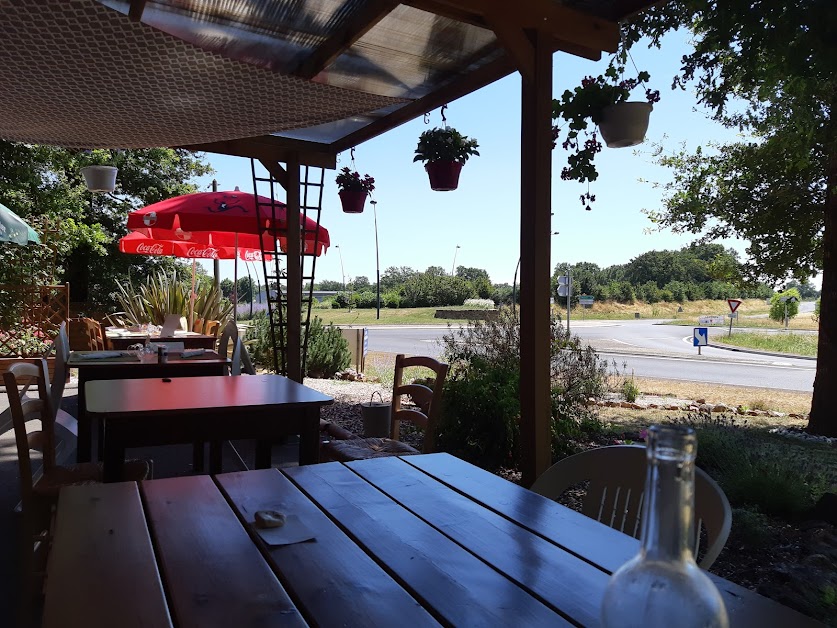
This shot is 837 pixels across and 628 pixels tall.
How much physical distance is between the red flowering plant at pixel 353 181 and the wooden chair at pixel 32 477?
2890 millimetres

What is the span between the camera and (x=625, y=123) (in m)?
2.79

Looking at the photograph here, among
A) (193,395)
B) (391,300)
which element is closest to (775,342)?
(391,300)

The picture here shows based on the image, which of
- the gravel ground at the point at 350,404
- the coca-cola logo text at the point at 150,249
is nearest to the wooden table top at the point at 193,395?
the gravel ground at the point at 350,404

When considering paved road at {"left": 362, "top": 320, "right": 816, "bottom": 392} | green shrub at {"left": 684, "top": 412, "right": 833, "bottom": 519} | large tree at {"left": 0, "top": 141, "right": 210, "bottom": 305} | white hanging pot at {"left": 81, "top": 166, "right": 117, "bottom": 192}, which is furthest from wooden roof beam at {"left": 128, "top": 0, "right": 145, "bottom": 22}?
large tree at {"left": 0, "top": 141, "right": 210, "bottom": 305}

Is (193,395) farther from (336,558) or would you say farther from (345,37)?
(345,37)

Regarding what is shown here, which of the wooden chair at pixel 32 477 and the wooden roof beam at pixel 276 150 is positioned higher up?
the wooden roof beam at pixel 276 150

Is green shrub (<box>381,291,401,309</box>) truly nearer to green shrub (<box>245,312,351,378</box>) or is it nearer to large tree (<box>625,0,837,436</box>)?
green shrub (<box>245,312,351,378</box>)

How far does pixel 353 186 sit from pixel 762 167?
4093 millimetres

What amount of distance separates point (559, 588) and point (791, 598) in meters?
1.65

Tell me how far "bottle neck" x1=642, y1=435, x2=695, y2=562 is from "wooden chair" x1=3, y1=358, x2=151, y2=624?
196 cm

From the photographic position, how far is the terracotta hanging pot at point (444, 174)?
3.96 meters

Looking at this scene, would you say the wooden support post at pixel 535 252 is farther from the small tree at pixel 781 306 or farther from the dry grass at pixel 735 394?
the small tree at pixel 781 306

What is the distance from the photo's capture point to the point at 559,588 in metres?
0.96

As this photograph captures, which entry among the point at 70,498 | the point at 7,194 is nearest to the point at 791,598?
the point at 70,498
